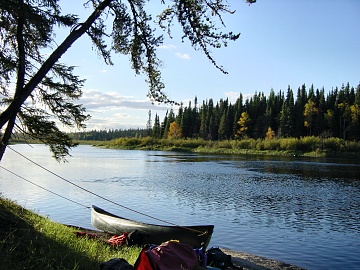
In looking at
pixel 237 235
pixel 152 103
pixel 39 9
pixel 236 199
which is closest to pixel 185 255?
pixel 152 103

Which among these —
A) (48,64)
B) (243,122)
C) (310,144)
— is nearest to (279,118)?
(243,122)

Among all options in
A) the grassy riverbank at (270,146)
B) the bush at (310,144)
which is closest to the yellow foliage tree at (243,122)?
the grassy riverbank at (270,146)

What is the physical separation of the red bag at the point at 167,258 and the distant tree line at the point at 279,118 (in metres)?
89.5

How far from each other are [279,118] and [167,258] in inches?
4150

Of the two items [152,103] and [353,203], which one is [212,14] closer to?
[152,103]

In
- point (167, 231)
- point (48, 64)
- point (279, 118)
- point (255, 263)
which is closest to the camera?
point (48, 64)

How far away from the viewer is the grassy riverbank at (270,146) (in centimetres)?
8262

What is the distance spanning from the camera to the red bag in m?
6.46

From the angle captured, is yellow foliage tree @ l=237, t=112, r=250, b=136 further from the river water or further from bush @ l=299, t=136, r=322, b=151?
the river water

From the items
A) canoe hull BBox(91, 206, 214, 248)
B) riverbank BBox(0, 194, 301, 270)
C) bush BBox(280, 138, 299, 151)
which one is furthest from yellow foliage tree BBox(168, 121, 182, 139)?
riverbank BBox(0, 194, 301, 270)

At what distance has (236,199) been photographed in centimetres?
2542

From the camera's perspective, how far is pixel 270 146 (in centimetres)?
9162

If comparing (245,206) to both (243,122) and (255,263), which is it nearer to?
(255,263)

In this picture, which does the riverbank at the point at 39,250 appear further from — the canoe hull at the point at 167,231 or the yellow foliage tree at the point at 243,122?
the yellow foliage tree at the point at 243,122
